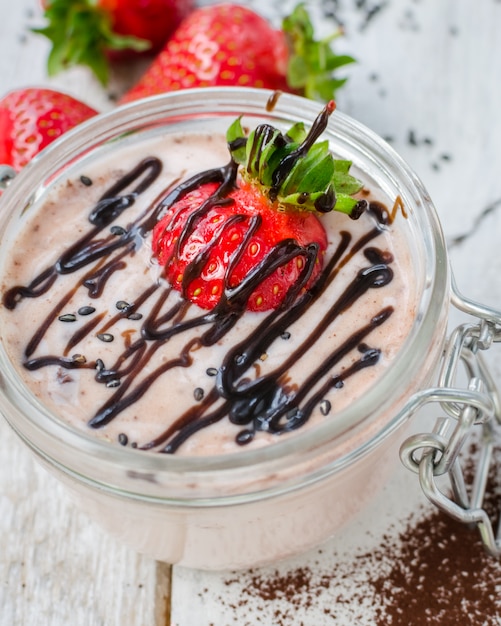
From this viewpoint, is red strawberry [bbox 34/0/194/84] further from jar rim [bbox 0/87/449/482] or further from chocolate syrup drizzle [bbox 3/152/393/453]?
chocolate syrup drizzle [bbox 3/152/393/453]

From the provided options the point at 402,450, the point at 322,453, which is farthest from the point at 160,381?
the point at 402,450

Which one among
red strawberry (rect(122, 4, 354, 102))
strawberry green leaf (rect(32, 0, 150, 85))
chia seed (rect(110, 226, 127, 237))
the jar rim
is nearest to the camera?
the jar rim

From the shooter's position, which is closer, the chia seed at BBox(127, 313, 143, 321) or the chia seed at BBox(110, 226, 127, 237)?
the chia seed at BBox(127, 313, 143, 321)

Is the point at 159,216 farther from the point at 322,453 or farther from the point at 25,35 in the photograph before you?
the point at 25,35

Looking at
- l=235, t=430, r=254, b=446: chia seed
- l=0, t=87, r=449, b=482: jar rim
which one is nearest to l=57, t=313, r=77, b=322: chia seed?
l=0, t=87, r=449, b=482: jar rim

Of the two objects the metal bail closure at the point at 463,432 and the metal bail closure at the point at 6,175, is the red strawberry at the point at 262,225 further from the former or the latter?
the metal bail closure at the point at 6,175

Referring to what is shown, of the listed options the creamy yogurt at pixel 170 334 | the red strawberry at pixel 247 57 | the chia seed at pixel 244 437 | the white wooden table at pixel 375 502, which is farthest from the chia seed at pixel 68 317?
the red strawberry at pixel 247 57
